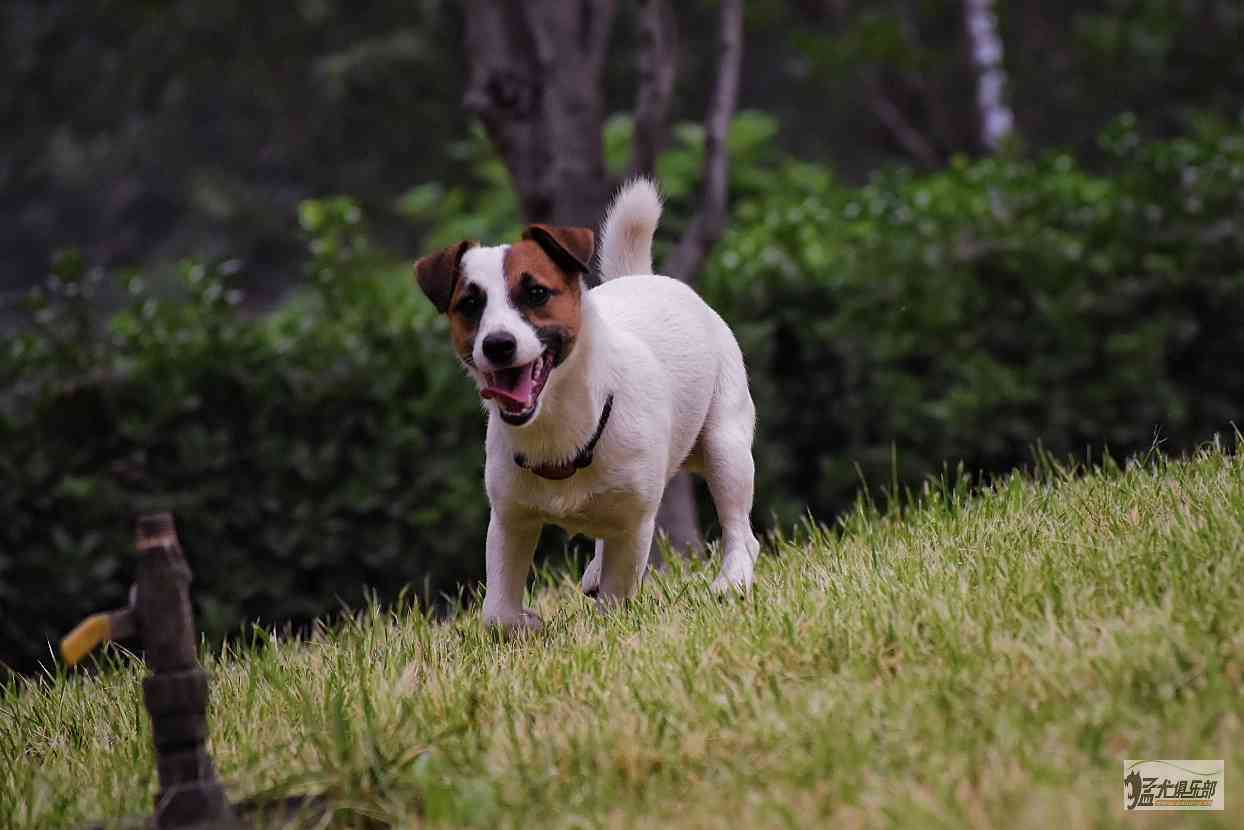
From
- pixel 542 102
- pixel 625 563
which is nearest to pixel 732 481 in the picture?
pixel 625 563

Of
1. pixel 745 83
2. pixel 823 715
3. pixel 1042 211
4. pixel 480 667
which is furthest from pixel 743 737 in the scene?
pixel 745 83

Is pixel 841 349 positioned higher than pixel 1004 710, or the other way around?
pixel 841 349

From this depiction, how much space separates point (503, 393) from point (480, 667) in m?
0.77

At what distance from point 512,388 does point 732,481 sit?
3.50 feet

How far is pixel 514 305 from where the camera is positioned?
398 centimetres

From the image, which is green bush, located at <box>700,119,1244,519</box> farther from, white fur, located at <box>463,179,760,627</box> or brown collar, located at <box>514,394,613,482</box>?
brown collar, located at <box>514,394,613,482</box>

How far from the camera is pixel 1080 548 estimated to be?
12.9ft

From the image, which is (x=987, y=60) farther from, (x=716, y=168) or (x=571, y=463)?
(x=571, y=463)

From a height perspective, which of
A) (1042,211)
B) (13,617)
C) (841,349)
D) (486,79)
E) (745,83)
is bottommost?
(13,617)

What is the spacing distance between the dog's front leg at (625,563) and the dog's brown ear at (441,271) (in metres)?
0.89

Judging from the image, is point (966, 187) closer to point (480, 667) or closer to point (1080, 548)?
point (1080, 548)

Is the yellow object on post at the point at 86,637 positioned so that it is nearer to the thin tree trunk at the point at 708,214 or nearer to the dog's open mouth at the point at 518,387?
→ the dog's open mouth at the point at 518,387

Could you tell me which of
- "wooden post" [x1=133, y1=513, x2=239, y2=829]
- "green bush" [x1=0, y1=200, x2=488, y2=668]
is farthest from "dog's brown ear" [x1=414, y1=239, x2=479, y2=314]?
"green bush" [x1=0, y1=200, x2=488, y2=668]

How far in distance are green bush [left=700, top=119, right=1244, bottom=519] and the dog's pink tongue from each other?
11.7 ft
